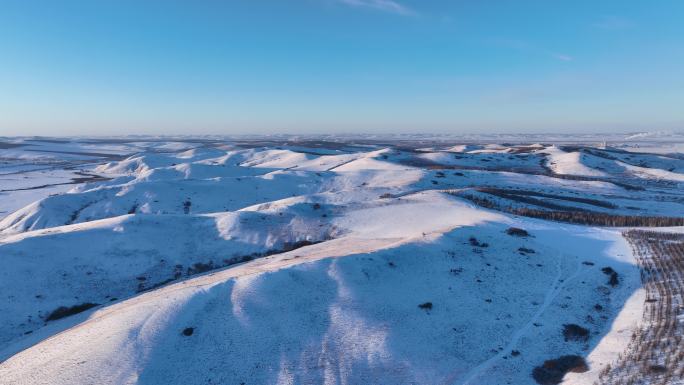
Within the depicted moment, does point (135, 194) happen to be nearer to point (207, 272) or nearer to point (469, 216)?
point (207, 272)

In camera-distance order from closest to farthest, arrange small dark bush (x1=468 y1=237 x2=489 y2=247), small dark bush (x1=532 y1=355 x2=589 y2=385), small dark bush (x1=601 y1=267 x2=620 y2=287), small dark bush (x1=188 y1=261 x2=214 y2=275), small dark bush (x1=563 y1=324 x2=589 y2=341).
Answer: small dark bush (x1=532 y1=355 x2=589 y2=385), small dark bush (x1=563 y1=324 x2=589 y2=341), small dark bush (x1=601 y1=267 x2=620 y2=287), small dark bush (x1=468 y1=237 x2=489 y2=247), small dark bush (x1=188 y1=261 x2=214 y2=275)

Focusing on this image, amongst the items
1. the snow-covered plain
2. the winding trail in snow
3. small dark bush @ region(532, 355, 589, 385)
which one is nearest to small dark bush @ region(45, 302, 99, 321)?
the snow-covered plain

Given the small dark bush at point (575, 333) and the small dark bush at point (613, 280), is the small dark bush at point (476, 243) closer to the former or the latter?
the small dark bush at point (613, 280)

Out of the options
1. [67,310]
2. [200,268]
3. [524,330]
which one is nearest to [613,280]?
[524,330]

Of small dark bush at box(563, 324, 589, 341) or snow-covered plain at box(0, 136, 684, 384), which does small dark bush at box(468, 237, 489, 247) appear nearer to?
snow-covered plain at box(0, 136, 684, 384)

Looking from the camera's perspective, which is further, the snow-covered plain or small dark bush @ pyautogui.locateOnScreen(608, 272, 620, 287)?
small dark bush @ pyautogui.locateOnScreen(608, 272, 620, 287)
